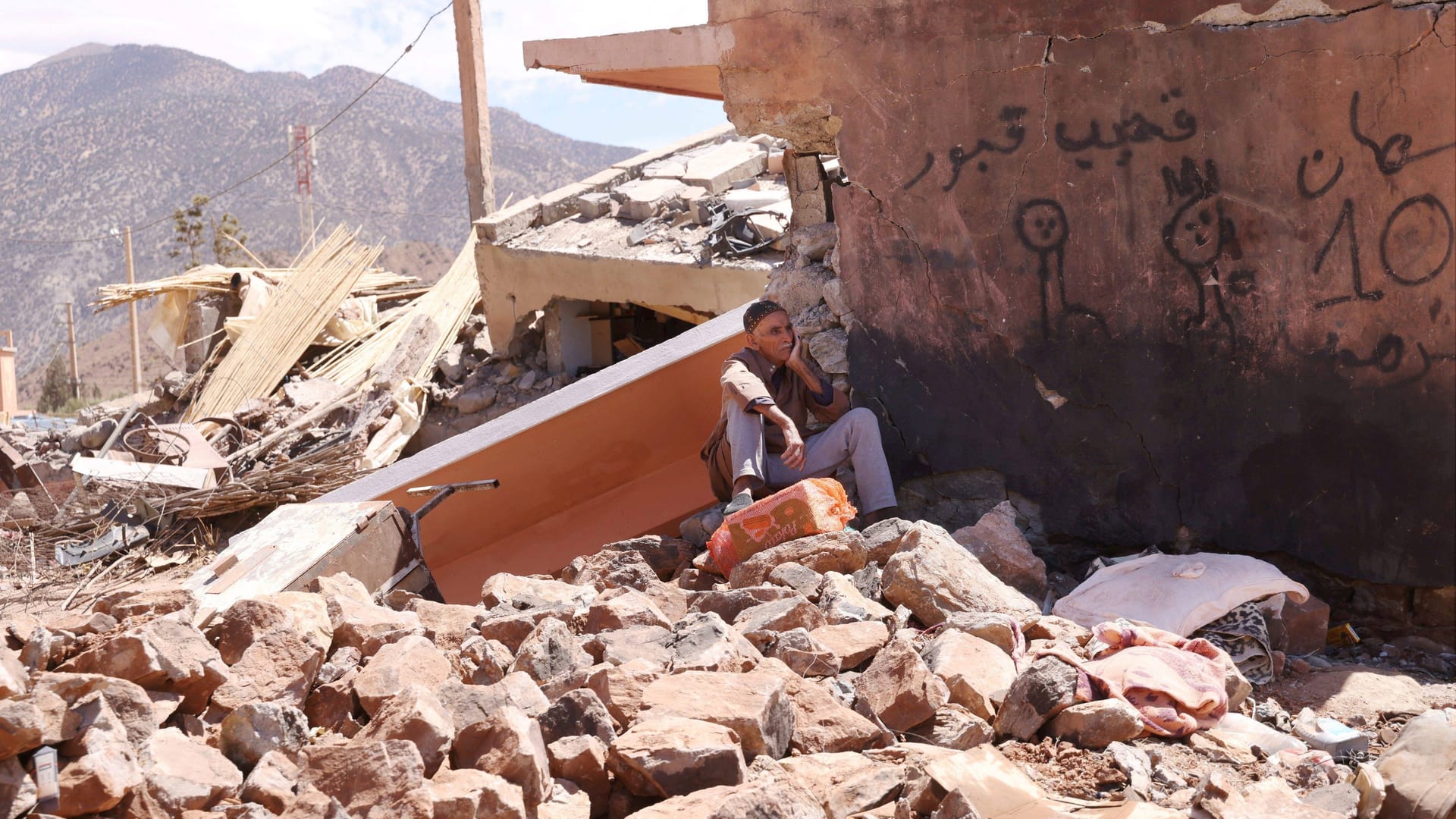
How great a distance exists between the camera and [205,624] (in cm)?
319

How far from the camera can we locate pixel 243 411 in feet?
35.7

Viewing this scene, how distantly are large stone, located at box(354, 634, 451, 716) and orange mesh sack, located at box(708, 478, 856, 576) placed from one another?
1.58 metres

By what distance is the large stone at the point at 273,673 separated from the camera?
2818mm

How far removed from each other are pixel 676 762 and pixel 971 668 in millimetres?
1067

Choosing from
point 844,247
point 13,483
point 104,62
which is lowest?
point 13,483

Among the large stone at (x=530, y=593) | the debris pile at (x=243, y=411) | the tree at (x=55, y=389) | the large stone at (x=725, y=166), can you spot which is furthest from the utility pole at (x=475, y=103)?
the tree at (x=55, y=389)

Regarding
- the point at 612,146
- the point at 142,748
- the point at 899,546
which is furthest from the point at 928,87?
the point at 612,146

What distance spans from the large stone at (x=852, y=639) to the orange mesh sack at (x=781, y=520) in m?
0.85

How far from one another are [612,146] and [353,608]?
69.8 meters

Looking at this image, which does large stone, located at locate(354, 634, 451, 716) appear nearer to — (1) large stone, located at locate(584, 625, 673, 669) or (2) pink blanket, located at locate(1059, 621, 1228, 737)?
(1) large stone, located at locate(584, 625, 673, 669)

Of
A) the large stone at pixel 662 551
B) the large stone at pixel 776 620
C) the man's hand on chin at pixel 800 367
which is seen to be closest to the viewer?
the large stone at pixel 776 620

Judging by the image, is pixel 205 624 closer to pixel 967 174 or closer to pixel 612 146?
pixel 967 174

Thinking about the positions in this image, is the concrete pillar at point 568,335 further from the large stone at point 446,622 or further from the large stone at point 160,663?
the large stone at point 160,663

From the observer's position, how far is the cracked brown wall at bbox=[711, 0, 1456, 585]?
13.2ft
